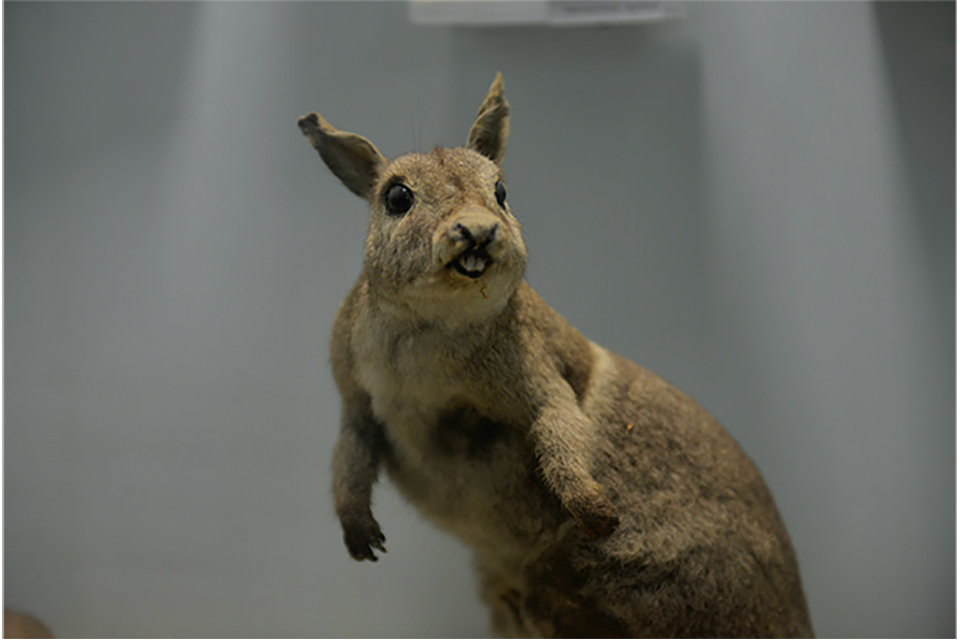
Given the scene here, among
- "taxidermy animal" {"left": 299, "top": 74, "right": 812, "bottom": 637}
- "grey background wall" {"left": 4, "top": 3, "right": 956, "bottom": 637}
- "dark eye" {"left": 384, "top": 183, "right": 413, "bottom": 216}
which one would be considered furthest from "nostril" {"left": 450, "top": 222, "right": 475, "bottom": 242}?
"grey background wall" {"left": 4, "top": 3, "right": 956, "bottom": 637}

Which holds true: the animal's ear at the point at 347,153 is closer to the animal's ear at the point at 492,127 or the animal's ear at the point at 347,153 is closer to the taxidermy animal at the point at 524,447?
the taxidermy animal at the point at 524,447

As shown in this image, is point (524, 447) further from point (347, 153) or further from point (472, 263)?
point (347, 153)

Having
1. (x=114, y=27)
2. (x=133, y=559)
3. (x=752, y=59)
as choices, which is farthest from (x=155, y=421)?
(x=752, y=59)

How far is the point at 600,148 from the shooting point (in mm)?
2459

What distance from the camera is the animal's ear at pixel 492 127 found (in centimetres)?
188

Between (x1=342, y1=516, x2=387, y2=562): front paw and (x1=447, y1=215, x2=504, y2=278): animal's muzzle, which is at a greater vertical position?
(x1=447, y1=215, x2=504, y2=278): animal's muzzle

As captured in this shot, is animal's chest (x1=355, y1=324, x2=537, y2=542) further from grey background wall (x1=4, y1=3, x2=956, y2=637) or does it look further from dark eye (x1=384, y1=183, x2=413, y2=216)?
grey background wall (x1=4, y1=3, x2=956, y2=637)

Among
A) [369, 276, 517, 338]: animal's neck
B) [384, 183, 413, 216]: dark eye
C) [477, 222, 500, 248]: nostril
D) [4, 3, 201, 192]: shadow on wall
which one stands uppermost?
[4, 3, 201, 192]: shadow on wall

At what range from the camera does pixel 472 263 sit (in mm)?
1503

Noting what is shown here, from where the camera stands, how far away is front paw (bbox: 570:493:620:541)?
66.2 inches

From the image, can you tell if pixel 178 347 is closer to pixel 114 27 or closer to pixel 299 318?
pixel 299 318

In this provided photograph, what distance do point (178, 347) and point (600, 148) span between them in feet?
4.97

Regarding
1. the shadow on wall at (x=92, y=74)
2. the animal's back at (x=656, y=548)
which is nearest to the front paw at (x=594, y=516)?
the animal's back at (x=656, y=548)

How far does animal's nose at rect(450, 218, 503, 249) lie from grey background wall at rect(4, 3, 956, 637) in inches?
36.9
